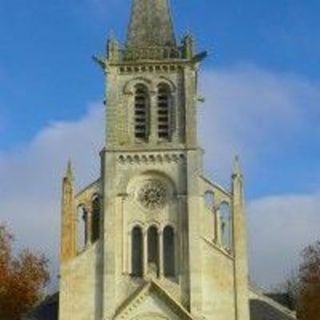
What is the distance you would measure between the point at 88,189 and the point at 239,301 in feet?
34.9

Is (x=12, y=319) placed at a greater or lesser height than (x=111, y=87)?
lesser

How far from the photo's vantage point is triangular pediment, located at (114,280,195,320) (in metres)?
43.1

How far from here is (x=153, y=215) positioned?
45656 mm

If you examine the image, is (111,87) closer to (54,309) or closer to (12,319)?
(54,309)

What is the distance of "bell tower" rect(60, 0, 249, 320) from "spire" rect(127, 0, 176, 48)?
340mm

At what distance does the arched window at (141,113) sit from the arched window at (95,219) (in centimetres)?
458

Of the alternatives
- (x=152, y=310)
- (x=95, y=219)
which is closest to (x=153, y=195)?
(x=95, y=219)

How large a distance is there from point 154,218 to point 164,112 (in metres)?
6.77

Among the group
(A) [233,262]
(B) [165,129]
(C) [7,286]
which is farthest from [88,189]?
(C) [7,286]

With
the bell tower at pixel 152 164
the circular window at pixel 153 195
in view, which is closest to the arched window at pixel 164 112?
the bell tower at pixel 152 164

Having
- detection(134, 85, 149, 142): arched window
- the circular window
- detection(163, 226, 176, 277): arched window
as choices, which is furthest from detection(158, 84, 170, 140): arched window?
detection(163, 226, 176, 277): arched window

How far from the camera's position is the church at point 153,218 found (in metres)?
43.7

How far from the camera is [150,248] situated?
4544 cm

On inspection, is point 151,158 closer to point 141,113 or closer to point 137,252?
point 141,113
